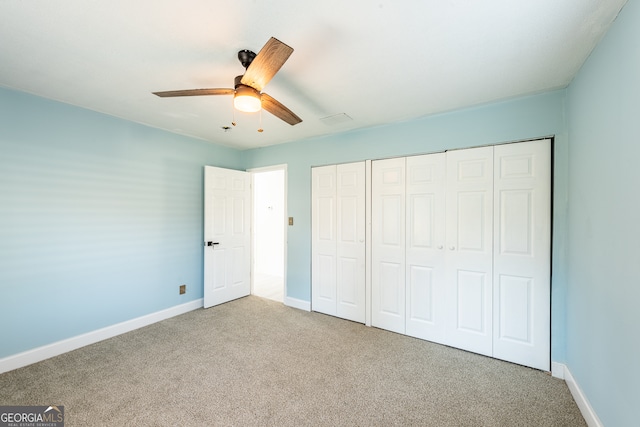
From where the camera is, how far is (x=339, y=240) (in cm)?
346

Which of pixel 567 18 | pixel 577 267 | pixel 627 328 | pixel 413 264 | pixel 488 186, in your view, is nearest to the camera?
pixel 627 328

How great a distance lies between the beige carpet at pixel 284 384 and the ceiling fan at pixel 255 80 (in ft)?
6.96

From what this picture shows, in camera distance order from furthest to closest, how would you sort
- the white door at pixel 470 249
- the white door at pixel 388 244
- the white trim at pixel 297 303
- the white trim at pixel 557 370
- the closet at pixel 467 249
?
the white trim at pixel 297 303 → the white door at pixel 388 244 → the white door at pixel 470 249 → the closet at pixel 467 249 → the white trim at pixel 557 370

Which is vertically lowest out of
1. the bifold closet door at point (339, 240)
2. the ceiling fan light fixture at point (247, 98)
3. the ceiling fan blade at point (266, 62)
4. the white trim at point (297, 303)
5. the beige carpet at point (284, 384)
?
the beige carpet at point (284, 384)

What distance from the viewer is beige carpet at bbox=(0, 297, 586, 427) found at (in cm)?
176

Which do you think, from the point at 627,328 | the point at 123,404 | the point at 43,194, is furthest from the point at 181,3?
the point at 627,328

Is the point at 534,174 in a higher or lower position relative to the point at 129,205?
higher

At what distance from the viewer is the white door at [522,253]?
228cm

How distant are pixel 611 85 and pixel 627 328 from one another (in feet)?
4.35

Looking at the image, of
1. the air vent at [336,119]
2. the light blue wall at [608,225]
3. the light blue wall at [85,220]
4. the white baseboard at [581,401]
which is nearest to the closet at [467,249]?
the white baseboard at [581,401]

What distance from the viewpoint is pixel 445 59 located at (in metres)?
1.79

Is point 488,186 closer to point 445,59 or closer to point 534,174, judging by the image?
point 534,174
